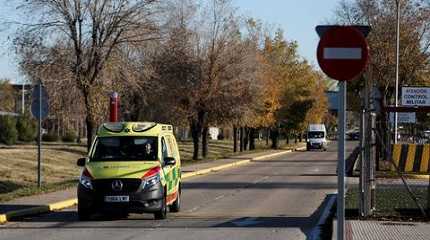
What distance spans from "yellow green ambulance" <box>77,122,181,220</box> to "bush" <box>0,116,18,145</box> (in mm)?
45876

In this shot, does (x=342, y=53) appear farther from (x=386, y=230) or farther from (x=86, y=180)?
(x=86, y=180)

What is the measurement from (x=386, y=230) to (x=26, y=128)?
57244 millimetres

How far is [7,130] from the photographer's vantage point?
6222 centimetres

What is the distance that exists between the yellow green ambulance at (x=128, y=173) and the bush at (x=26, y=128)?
50.9 metres

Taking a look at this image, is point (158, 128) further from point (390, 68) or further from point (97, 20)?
point (390, 68)

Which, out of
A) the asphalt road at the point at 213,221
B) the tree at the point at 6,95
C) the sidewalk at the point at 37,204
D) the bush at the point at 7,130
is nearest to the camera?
the asphalt road at the point at 213,221

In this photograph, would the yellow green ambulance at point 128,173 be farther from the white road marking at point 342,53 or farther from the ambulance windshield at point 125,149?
the white road marking at point 342,53

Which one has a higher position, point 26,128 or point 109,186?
point 26,128

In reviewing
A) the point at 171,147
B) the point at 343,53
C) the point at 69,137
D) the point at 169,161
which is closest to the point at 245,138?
the point at 69,137

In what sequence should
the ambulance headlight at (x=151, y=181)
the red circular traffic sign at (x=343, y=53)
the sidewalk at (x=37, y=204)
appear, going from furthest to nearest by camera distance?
1. the sidewalk at (x=37, y=204)
2. the ambulance headlight at (x=151, y=181)
3. the red circular traffic sign at (x=343, y=53)

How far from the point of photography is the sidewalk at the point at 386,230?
13.1 metres

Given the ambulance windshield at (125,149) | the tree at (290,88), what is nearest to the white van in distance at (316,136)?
the tree at (290,88)

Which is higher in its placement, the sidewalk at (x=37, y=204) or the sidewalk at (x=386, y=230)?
the sidewalk at (x=386, y=230)

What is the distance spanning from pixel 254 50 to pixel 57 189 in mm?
33489
